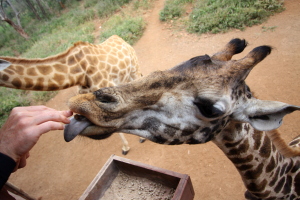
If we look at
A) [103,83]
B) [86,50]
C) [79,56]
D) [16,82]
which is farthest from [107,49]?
[16,82]

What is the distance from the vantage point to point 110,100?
1525mm

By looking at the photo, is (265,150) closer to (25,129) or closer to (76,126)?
(76,126)

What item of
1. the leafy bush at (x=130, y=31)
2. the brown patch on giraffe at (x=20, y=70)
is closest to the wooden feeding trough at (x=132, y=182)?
the brown patch on giraffe at (x=20, y=70)

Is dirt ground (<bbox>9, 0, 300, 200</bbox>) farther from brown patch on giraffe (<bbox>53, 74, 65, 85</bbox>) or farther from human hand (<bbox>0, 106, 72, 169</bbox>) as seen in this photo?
human hand (<bbox>0, 106, 72, 169</bbox>)

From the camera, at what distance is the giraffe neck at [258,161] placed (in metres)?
1.88

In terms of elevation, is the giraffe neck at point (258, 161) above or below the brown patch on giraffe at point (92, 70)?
below

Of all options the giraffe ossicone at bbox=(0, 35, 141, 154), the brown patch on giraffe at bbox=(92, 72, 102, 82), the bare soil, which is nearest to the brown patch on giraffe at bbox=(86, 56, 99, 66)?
the giraffe ossicone at bbox=(0, 35, 141, 154)

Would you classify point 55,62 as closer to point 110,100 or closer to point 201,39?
point 110,100

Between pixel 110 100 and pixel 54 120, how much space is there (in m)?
0.53

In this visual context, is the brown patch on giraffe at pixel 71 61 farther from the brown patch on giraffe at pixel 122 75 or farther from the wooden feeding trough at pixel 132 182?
the wooden feeding trough at pixel 132 182

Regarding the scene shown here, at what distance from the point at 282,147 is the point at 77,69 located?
344 centimetres

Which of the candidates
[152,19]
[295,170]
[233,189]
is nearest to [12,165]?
[295,170]

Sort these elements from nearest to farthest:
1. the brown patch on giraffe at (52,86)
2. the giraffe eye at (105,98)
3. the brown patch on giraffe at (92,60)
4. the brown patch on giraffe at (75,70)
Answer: the giraffe eye at (105,98) → the brown patch on giraffe at (52,86) → the brown patch on giraffe at (75,70) → the brown patch on giraffe at (92,60)

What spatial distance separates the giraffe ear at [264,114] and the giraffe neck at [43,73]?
285cm
